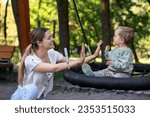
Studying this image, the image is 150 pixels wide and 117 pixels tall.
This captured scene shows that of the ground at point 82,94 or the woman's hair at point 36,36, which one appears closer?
the woman's hair at point 36,36

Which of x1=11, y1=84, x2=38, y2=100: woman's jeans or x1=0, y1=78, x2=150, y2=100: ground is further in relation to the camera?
x1=0, y1=78, x2=150, y2=100: ground

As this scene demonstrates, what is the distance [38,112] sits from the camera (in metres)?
3.45

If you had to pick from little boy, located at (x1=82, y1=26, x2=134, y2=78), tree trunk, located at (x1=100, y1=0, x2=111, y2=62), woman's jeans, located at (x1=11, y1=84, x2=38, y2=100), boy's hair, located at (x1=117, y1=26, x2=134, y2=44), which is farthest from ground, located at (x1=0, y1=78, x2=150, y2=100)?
tree trunk, located at (x1=100, y1=0, x2=111, y2=62)

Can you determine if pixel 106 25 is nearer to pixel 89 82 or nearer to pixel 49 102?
pixel 89 82

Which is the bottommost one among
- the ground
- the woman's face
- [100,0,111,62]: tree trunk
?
the ground

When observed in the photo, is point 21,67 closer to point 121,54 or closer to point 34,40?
point 34,40

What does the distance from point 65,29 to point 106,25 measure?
1810 mm

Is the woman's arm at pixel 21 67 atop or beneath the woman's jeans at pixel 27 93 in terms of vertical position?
atop

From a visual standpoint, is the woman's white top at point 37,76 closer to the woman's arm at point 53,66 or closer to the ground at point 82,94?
the woman's arm at point 53,66

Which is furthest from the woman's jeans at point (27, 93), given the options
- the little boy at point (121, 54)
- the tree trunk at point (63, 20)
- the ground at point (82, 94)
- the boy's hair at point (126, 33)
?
the tree trunk at point (63, 20)

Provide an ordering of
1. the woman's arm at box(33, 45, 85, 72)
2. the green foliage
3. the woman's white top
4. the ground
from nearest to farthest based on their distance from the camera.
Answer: the woman's arm at box(33, 45, 85, 72)
the woman's white top
the ground
the green foliage

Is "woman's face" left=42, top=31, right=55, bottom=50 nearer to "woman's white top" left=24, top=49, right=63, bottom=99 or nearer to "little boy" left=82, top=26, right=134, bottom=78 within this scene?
"woman's white top" left=24, top=49, right=63, bottom=99

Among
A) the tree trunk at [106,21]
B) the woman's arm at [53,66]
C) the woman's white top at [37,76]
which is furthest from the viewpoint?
the tree trunk at [106,21]

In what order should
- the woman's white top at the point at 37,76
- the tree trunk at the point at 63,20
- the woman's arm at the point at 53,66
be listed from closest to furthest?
the woman's arm at the point at 53,66 < the woman's white top at the point at 37,76 < the tree trunk at the point at 63,20
